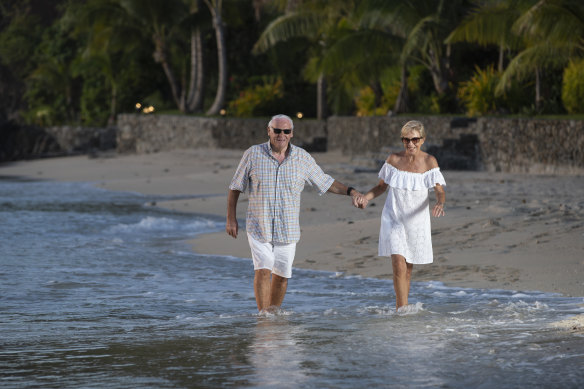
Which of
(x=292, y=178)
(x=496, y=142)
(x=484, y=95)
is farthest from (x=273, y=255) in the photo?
(x=484, y=95)

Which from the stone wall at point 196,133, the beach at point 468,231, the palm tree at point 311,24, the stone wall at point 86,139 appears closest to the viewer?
the beach at point 468,231

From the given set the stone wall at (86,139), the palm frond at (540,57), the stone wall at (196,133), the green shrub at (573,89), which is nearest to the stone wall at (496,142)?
the palm frond at (540,57)

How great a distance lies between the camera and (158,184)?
79.2ft

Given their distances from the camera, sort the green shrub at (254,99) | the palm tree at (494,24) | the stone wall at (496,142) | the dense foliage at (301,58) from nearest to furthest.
Answer: the stone wall at (496,142)
the palm tree at (494,24)
the dense foliage at (301,58)
the green shrub at (254,99)

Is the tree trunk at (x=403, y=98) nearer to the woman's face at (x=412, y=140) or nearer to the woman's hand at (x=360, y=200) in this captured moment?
the woman's hand at (x=360, y=200)

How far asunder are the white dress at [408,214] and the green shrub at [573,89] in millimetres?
14357

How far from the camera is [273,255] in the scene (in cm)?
740

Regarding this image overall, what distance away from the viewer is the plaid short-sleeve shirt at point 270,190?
725 cm

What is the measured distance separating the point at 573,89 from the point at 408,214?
15.1m

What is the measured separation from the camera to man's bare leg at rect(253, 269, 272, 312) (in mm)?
7418

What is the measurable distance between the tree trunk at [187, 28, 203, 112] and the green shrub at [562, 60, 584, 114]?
1560 centimetres

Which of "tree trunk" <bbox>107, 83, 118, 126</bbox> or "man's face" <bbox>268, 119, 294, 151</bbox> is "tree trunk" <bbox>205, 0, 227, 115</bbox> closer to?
"tree trunk" <bbox>107, 83, 118, 126</bbox>

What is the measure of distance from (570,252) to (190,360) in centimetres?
500

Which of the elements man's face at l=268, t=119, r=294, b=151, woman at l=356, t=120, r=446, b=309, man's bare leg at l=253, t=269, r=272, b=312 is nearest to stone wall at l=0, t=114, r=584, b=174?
woman at l=356, t=120, r=446, b=309
